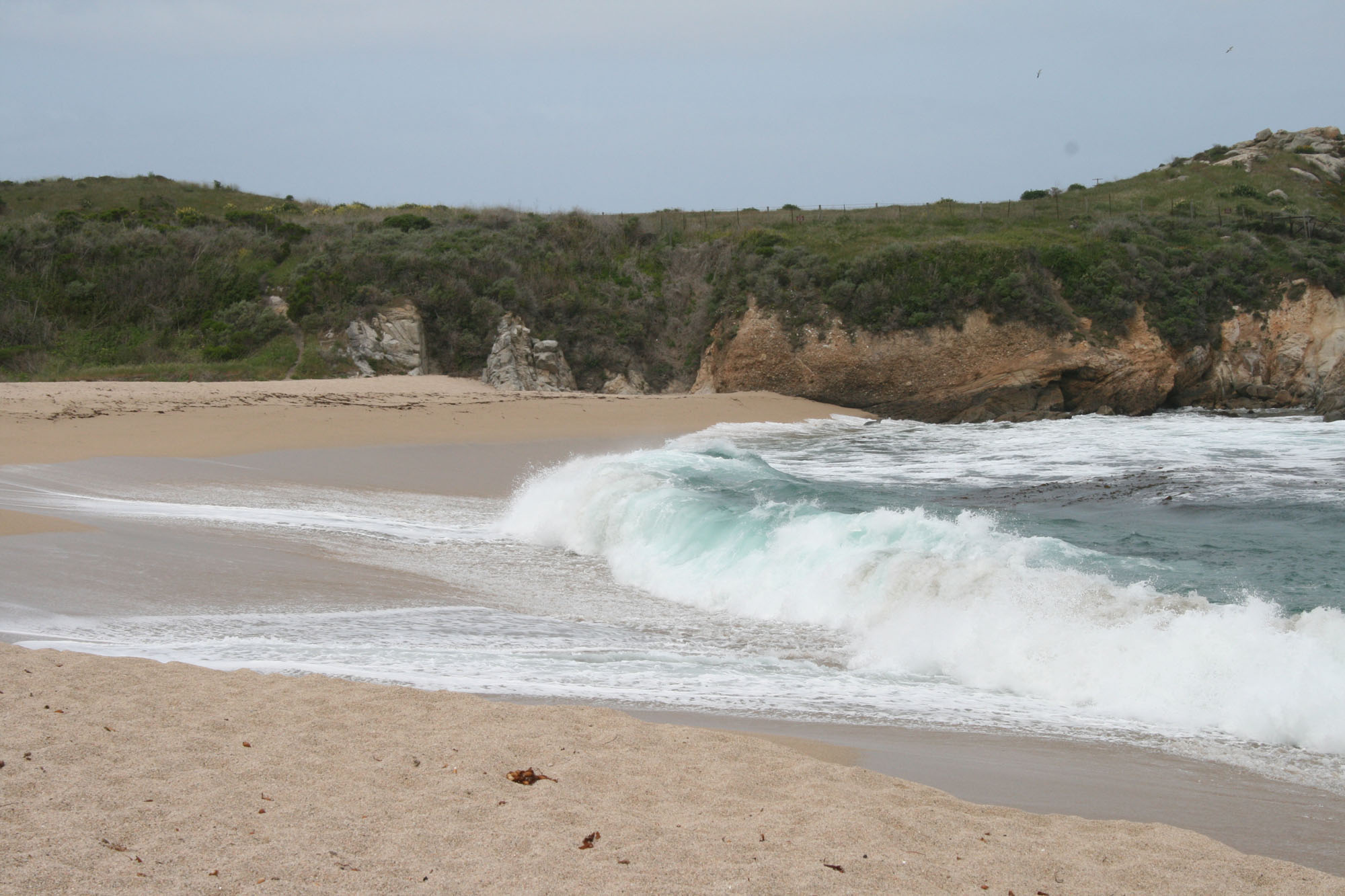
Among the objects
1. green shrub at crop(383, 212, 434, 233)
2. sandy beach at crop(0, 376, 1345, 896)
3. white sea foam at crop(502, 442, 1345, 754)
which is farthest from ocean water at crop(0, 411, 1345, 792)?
green shrub at crop(383, 212, 434, 233)

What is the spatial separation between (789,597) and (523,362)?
62.6ft

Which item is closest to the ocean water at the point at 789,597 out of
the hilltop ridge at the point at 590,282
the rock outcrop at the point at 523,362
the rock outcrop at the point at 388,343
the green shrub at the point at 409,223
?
the rock outcrop at the point at 388,343

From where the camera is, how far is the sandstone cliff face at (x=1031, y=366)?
25.6 meters

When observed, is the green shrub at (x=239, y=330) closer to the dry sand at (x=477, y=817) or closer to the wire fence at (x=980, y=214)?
the wire fence at (x=980, y=214)

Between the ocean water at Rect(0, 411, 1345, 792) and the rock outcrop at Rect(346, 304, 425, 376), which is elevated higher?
the rock outcrop at Rect(346, 304, 425, 376)

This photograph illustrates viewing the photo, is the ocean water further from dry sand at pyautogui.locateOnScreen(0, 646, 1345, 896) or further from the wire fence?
the wire fence

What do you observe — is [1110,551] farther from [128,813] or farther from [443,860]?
[128,813]

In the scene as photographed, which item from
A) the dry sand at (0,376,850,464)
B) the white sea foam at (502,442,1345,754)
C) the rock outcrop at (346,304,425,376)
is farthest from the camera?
the rock outcrop at (346,304,425,376)

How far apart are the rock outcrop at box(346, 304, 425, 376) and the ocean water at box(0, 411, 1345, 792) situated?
12.3m

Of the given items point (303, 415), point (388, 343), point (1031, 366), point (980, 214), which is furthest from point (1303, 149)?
point (303, 415)

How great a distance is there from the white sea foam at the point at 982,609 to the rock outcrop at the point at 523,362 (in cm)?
1512

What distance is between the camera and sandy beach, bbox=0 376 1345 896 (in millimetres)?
2781

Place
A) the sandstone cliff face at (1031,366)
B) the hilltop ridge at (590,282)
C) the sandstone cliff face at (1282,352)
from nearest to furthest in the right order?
1. the hilltop ridge at (590,282)
2. the sandstone cliff face at (1031,366)
3. the sandstone cliff face at (1282,352)

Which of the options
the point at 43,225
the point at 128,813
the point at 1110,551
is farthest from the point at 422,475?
the point at 43,225
